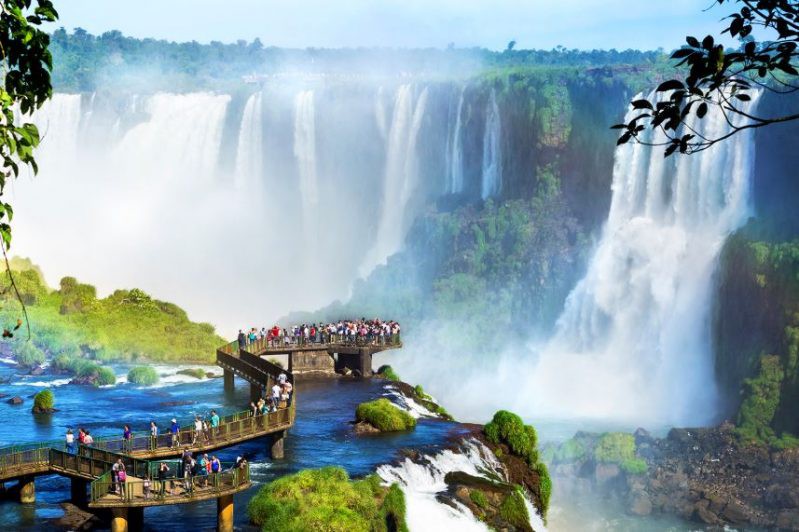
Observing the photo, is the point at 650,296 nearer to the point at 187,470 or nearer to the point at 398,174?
the point at 398,174

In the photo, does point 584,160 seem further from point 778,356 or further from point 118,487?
point 118,487

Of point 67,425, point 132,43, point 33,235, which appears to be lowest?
point 67,425

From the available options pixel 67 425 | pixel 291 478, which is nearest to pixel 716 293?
pixel 67 425

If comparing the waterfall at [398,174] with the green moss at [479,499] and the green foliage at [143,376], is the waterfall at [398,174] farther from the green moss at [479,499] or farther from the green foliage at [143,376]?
the green moss at [479,499]

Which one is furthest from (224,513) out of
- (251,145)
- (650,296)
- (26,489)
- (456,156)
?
(251,145)

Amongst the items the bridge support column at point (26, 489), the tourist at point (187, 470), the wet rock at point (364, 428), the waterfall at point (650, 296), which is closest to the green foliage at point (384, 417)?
the wet rock at point (364, 428)

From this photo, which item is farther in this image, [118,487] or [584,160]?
[584,160]

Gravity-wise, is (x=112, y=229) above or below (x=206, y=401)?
above
